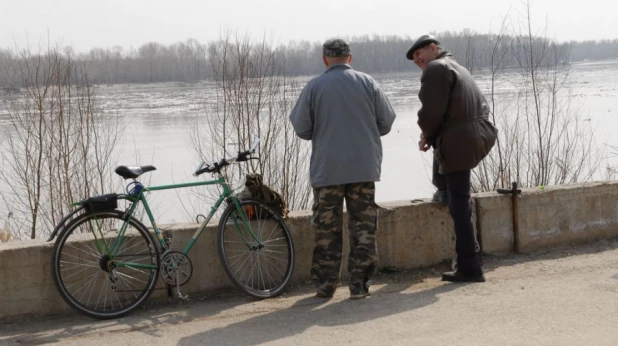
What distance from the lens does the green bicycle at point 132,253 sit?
238 inches

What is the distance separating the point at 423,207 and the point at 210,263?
1.89 meters

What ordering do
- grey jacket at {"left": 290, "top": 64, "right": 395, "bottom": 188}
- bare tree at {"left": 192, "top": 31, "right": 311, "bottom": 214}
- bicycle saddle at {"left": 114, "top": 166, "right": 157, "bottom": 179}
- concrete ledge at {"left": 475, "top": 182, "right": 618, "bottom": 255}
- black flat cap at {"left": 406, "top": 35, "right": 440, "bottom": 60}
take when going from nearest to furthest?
bicycle saddle at {"left": 114, "top": 166, "right": 157, "bottom": 179} → grey jacket at {"left": 290, "top": 64, "right": 395, "bottom": 188} → black flat cap at {"left": 406, "top": 35, "right": 440, "bottom": 60} → concrete ledge at {"left": 475, "top": 182, "right": 618, "bottom": 255} → bare tree at {"left": 192, "top": 31, "right": 311, "bottom": 214}

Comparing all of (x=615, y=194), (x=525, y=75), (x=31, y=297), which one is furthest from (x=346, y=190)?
(x=525, y=75)

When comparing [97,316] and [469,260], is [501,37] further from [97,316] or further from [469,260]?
[97,316]

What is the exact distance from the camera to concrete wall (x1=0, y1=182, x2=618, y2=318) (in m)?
6.04

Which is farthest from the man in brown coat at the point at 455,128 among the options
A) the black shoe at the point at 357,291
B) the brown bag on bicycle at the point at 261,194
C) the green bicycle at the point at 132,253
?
the green bicycle at the point at 132,253

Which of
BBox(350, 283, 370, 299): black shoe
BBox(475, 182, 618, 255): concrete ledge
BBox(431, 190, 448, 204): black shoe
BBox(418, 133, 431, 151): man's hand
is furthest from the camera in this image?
BBox(475, 182, 618, 255): concrete ledge

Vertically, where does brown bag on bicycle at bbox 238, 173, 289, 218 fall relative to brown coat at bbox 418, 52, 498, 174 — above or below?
below

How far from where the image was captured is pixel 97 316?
19.4 ft

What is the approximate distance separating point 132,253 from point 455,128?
8.36ft

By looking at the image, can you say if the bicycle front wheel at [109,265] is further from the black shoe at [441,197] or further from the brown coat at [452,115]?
the black shoe at [441,197]

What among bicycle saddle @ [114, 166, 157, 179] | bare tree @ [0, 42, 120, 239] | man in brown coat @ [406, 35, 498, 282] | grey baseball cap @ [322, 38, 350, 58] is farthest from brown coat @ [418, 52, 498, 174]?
bare tree @ [0, 42, 120, 239]

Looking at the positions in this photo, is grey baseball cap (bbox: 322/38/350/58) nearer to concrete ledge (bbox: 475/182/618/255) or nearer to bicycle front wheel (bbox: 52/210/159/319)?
bicycle front wheel (bbox: 52/210/159/319)

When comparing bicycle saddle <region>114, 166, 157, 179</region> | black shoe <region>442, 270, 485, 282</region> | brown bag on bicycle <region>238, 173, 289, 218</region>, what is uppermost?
bicycle saddle <region>114, 166, 157, 179</region>
